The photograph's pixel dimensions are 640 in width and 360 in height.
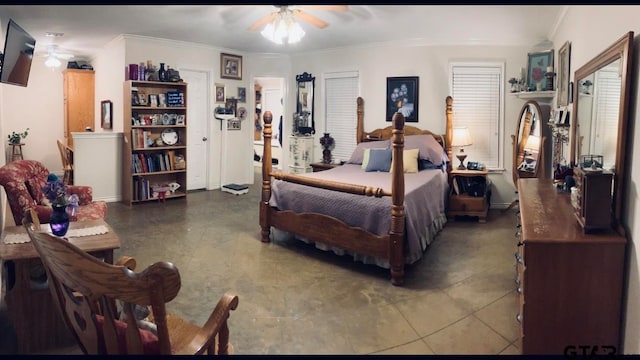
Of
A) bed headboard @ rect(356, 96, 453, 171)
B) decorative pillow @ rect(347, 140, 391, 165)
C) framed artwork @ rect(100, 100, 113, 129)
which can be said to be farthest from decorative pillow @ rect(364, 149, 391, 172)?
framed artwork @ rect(100, 100, 113, 129)

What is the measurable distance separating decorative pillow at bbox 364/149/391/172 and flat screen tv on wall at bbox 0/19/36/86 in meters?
3.65

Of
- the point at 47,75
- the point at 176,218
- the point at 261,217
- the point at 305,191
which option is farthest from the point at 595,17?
the point at 47,75

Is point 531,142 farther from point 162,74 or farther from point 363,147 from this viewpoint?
point 162,74

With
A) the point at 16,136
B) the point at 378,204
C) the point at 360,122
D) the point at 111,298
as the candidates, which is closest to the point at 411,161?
the point at 360,122

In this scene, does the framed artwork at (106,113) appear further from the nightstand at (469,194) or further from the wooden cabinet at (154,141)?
the nightstand at (469,194)

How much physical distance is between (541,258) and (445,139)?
4123 mm

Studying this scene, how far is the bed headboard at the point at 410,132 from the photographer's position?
5.73 meters

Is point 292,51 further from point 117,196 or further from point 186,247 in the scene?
point 186,247

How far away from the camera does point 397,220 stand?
132 inches

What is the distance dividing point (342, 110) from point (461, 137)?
1955 mm

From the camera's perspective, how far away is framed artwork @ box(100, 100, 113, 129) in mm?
7000

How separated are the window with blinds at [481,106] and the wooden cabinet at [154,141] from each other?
392 centimetres

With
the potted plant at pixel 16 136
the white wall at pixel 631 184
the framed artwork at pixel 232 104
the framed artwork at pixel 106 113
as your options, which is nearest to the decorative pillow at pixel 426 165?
the white wall at pixel 631 184

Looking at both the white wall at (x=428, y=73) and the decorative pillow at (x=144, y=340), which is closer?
the decorative pillow at (x=144, y=340)
